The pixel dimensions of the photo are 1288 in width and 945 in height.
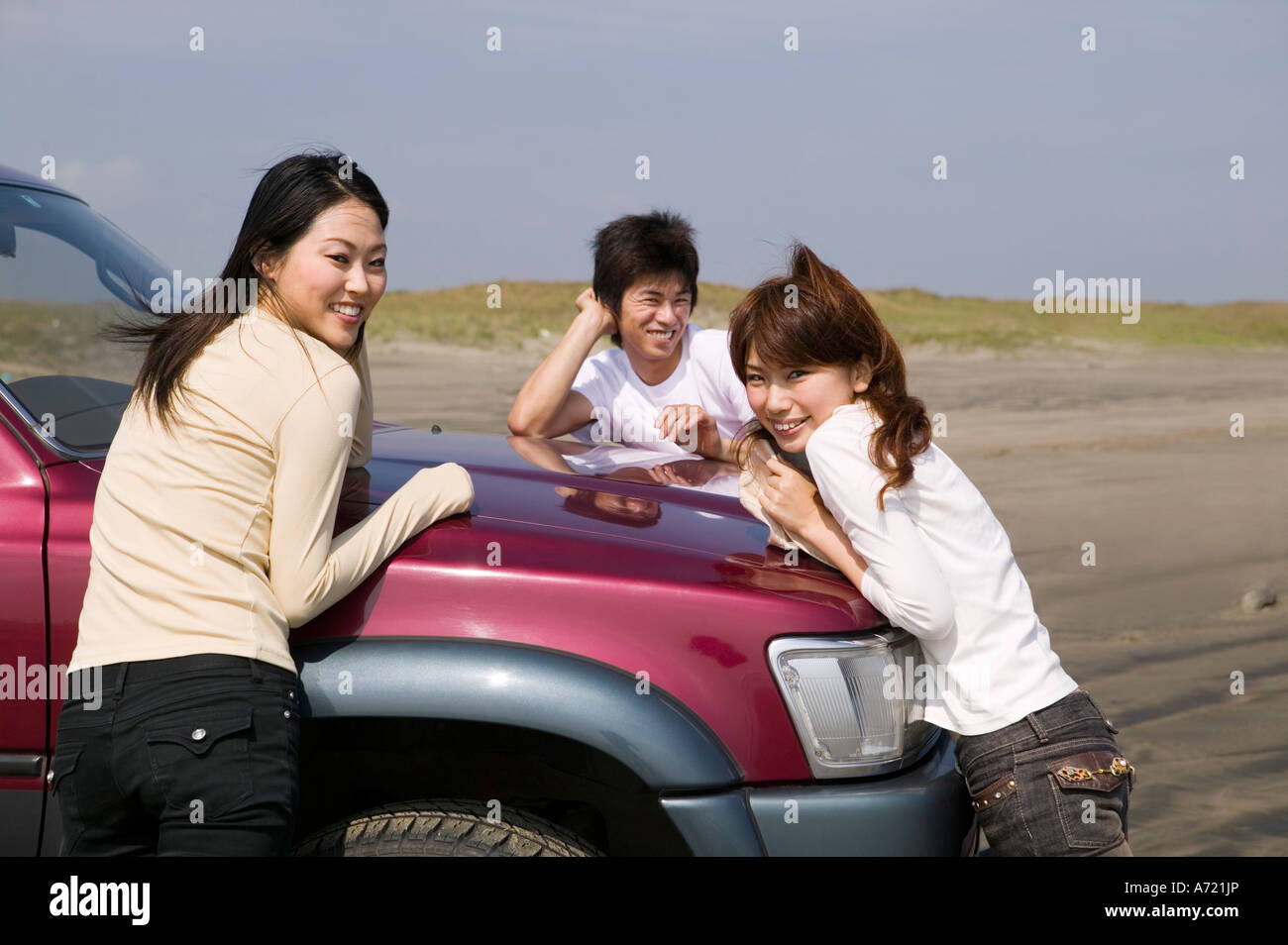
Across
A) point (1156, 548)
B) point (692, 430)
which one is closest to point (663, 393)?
point (692, 430)

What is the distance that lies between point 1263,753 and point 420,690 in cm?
384

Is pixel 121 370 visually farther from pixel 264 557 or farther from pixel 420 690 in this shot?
pixel 420 690

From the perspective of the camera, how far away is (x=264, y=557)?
7.18 ft

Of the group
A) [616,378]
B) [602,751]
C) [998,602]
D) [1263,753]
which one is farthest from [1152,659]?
[602,751]

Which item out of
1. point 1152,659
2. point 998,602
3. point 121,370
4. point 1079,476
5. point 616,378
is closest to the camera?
point 998,602

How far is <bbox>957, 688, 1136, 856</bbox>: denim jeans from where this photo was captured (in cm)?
229

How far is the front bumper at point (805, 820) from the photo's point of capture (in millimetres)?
2131

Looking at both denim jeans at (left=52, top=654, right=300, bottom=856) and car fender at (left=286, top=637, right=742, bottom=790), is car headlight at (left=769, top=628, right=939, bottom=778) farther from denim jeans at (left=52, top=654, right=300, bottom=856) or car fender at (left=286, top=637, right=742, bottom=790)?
denim jeans at (left=52, top=654, right=300, bottom=856)

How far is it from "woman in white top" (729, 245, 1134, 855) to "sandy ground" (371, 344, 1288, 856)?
175 centimetres

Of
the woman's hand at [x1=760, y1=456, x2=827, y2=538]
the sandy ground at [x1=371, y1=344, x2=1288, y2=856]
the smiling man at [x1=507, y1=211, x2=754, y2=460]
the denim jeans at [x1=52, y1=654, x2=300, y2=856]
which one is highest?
the smiling man at [x1=507, y1=211, x2=754, y2=460]

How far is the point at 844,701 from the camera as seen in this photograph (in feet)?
7.21

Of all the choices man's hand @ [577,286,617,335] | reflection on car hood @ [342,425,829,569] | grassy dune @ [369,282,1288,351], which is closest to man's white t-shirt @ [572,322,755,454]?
man's hand @ [577,286,617,335]
